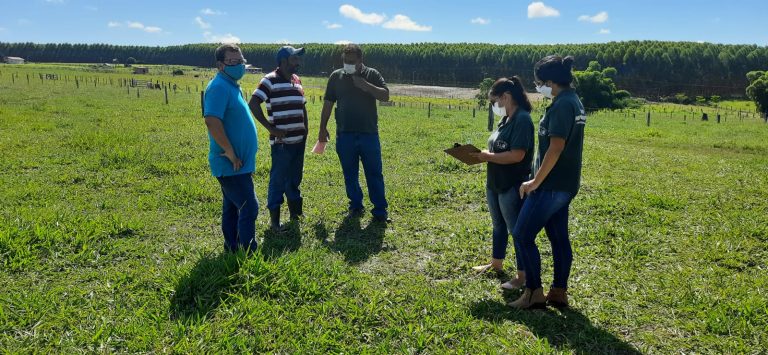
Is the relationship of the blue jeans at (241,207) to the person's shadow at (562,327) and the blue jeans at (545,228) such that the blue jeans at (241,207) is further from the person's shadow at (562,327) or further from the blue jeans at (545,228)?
the blue jeans at (545,228)

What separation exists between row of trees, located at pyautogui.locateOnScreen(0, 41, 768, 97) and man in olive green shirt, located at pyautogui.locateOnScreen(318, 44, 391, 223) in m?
84.3

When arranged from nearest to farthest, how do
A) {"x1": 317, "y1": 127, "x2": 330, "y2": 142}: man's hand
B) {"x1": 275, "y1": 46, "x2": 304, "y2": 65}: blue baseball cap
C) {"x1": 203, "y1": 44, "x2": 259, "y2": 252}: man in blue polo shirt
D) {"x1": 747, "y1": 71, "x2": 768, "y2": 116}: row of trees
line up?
{"x1": 203, "y1": 44, "x2": 259, "y2": 252}: man in blue polo shirt, {"x1": 275, "y1": 46, "x2": 304, "y2": 65}: blue baseball cap, {"x1": 317, "y1": 127, "x2": 330, "y2": 142}: man's hand, {"x1": 747, "y1": 71, "x2": 768, "y2": 116}: row of trees

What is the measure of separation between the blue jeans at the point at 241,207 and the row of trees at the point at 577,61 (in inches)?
3395

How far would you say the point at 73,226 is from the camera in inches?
217

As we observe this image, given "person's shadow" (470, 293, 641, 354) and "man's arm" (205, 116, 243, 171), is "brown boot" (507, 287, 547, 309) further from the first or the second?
"man's arm" (205, 116, 243, 171)

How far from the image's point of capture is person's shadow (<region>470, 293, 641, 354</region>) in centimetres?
357

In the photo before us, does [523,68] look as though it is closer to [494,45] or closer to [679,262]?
[494,45]

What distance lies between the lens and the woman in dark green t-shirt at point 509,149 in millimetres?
3959

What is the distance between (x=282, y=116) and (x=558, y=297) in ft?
11.2

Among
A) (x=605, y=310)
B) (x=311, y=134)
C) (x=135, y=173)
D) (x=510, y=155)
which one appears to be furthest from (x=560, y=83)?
(x=311, y=134)

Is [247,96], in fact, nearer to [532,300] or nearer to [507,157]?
[507,157]

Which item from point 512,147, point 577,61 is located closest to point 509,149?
point 512,147

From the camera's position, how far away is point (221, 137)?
4320 mm

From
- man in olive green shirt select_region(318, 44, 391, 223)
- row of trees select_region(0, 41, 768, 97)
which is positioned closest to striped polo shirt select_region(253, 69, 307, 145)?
man in olive green shirt select_region(318, 44, 391, 223)
